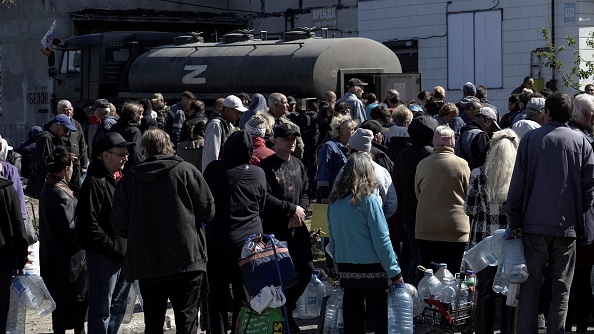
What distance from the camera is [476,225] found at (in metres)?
8.81

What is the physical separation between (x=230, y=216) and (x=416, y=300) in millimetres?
1716

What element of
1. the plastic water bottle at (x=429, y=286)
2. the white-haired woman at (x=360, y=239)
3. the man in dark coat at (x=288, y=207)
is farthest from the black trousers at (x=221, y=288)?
the plastic water bottle at (x=429, y=286)

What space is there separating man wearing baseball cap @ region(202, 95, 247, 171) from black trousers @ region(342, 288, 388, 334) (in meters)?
3.74

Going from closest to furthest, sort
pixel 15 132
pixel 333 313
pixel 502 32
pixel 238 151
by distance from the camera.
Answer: pixel 238 151
pixel 333 313
pixel 502 32
pixel 15 132

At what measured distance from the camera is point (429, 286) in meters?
8.81

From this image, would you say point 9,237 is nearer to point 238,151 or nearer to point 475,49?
point 238,151

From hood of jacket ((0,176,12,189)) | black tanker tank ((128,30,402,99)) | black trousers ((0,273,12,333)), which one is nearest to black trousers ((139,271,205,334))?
black trousers ((0,273,12,333))

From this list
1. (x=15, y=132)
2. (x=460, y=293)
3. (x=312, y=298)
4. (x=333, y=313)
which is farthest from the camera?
(x=15, y=132)

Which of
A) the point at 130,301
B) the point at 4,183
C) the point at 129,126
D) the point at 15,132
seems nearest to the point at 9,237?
the point at 4,183

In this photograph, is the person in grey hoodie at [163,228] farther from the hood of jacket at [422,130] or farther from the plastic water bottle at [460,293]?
the hood of jacket at [422,130]

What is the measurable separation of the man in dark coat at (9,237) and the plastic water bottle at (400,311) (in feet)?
9.71

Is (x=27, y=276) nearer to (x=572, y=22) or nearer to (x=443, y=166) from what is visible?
(x=443, y=166)

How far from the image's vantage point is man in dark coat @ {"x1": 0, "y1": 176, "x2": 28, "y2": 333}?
26.8 feet

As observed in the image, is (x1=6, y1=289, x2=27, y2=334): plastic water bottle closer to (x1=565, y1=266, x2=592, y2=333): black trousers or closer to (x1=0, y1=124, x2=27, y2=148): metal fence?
(x1=565, y1=266, x2=592, y2=333): black trousers
